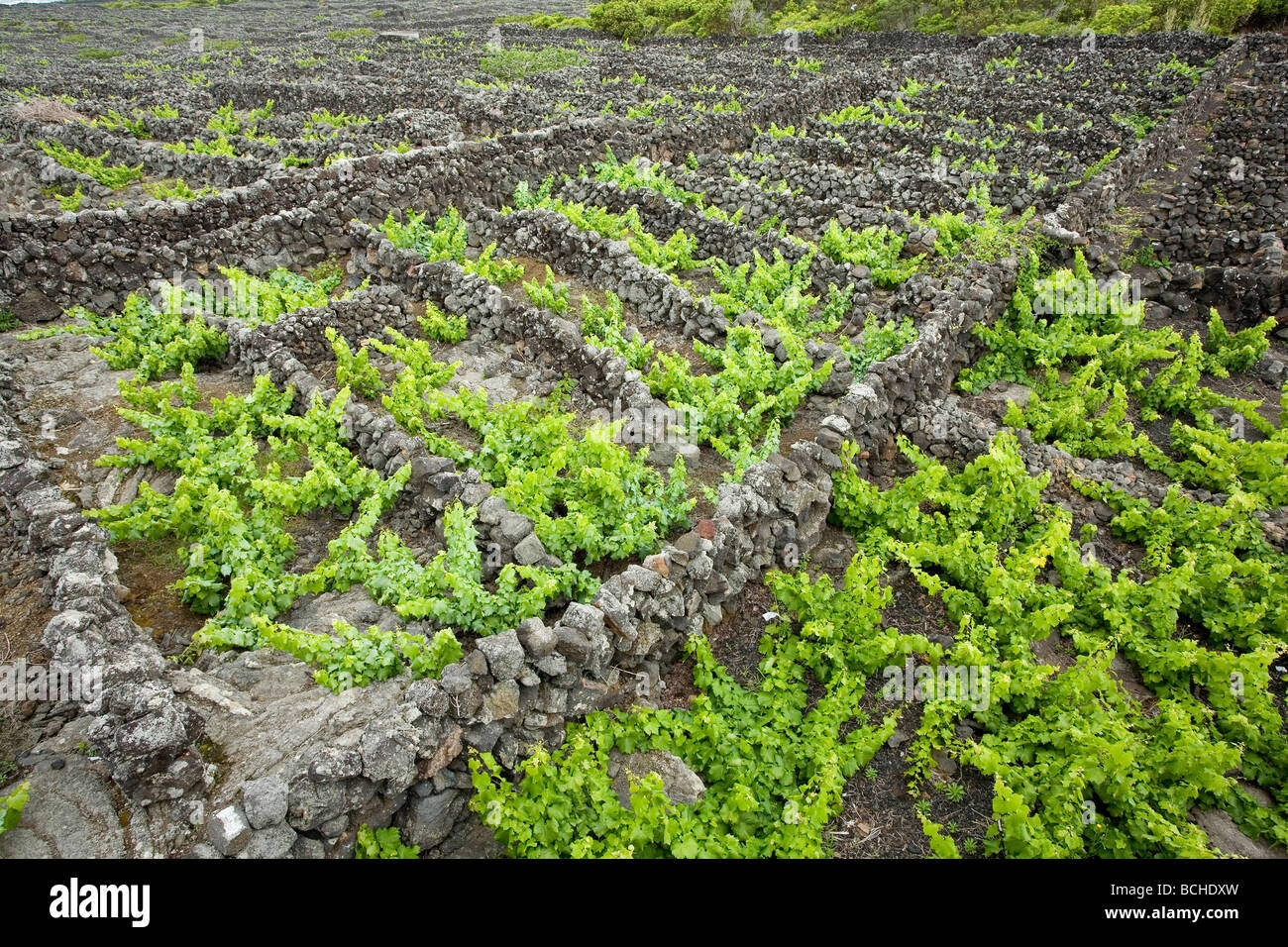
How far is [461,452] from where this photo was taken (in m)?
9.03

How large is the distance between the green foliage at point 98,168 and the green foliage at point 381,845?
2111cm

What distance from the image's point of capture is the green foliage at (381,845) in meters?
4.88

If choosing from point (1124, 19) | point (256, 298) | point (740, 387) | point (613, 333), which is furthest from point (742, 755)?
point (1124, 19)

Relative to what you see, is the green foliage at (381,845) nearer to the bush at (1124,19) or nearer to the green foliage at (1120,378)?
the green foliage at (1120,378)

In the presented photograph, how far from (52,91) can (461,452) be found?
112 ft

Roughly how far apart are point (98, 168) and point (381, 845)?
22.2 m

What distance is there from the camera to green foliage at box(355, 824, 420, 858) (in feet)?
16.0

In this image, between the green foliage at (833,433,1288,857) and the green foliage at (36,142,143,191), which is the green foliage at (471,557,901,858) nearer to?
the green foliage at (833,433,1288,857)

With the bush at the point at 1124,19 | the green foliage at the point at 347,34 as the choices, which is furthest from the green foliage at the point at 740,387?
the green foliage at the point at 347,34

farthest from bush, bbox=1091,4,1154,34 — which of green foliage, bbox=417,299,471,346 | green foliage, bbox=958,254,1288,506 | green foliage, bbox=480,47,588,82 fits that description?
green foliage, bbox=417,299,471,346

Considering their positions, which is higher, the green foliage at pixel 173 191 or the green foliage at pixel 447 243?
the green foliage at pixel 173 191

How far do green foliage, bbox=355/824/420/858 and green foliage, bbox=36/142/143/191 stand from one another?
21.1 m

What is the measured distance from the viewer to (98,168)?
18.9 metres
